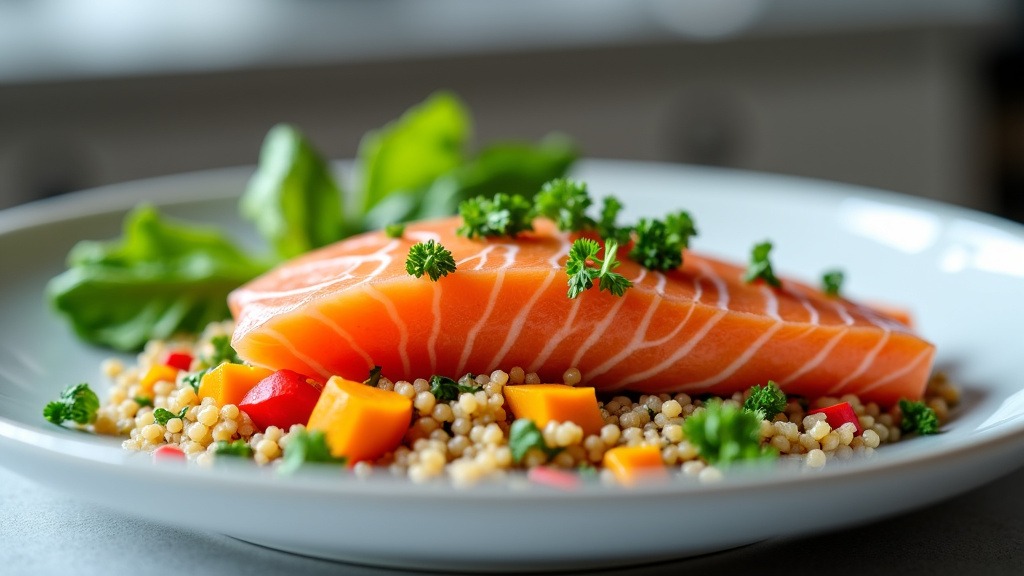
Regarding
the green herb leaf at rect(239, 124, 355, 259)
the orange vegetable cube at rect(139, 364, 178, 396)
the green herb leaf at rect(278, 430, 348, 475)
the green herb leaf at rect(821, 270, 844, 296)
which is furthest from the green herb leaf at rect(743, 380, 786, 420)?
the green herb leaf at rect(239, 124, 355, 259)

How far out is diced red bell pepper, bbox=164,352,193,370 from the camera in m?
1.89

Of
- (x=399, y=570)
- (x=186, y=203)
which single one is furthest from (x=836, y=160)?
(x=399, y=570)

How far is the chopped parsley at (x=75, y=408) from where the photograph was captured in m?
1.65

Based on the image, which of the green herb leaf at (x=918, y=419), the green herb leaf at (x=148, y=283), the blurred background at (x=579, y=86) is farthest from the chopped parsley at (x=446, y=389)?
the blurred background at (x=579, y=86)

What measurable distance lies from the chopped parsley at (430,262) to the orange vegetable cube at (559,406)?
0.69 feet

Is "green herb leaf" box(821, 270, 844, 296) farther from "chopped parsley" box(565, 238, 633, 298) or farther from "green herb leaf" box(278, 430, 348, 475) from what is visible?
"green herb leaf" box(278, 430, 348, 475)

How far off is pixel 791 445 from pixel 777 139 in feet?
12.3

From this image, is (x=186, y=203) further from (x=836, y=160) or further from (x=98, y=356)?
(x=836, y=160)

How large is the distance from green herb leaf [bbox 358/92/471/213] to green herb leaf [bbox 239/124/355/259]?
4.5 inches

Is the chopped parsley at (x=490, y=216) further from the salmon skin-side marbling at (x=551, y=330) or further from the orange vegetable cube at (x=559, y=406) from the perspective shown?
A: the orange vegetable cube at (x=559, y=406)

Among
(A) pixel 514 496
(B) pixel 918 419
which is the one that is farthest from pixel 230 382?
(B) pixel 918 419

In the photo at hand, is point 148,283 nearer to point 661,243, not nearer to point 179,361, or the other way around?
point 179,361

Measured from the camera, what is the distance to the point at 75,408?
64.9 inches

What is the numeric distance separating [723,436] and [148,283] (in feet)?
4.67
